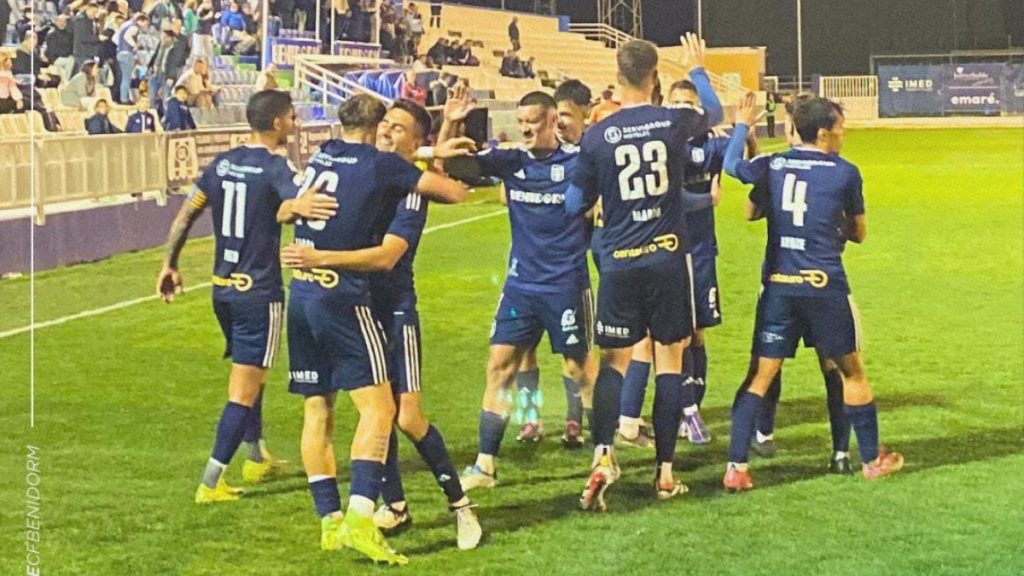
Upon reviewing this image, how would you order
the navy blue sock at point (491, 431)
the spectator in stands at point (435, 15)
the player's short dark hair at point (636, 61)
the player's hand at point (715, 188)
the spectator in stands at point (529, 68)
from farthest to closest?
the spectator in stands at point (529, 68) < the spectator in stands at point (435, 15) < the player's hand at point (715, 188) < the navy blue sock at point (491, 431) < the player's short dark hair at point (636, 61)

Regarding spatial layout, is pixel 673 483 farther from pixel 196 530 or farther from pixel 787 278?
pixel 196 530

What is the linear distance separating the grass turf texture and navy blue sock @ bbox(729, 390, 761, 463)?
0.66 ft

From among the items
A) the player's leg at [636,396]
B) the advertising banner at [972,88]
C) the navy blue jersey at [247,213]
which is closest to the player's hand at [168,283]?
the navy blue jersey at [247,213]

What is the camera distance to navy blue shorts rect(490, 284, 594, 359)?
689 cm

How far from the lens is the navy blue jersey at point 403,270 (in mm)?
6195

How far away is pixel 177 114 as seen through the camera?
1800 cm

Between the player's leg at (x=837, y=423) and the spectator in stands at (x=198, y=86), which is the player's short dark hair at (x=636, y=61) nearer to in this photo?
the player's leg at (x=837, y=423)

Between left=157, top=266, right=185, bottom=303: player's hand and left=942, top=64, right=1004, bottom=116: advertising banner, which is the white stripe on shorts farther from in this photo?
left=942, top=64, right=1004, bottom=116: advertising banner

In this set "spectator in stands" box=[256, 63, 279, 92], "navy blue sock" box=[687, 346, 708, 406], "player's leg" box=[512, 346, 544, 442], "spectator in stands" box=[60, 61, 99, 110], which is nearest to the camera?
"player's leg" box=[512, 346, 544, 442]

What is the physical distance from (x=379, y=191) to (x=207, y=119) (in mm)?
14616

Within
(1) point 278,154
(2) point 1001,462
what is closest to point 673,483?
(2) point 1001,462

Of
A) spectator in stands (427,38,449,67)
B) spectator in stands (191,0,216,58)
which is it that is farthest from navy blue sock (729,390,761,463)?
spectator in stands (427,38,449,67)

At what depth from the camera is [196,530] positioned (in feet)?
20.1

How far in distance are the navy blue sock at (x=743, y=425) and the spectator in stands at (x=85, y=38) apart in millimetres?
13232
